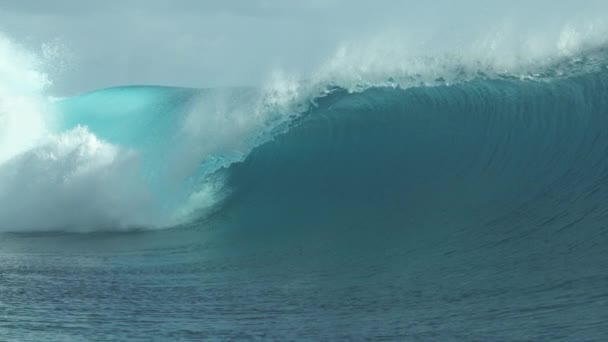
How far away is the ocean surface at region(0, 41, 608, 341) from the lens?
9.01 m

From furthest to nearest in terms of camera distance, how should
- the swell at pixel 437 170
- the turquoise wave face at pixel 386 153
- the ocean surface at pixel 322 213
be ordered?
the turquoise wave face at pixel 386 153 < the swell at pixel 437 170 < the ocean surface at pixel 322 213

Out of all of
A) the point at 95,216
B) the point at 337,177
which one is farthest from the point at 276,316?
the point at 95,216

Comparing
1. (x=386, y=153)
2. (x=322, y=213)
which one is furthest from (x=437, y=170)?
(x=322, y=213)

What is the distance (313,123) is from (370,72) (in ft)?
5.01

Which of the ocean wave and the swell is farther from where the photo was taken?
the ocean wave

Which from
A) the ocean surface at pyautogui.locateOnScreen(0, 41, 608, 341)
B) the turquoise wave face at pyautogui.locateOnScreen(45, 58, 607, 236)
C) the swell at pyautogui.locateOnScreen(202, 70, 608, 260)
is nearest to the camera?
the ocean surface at pyautogui.locateOnScreen(0, 41, 608, 341)

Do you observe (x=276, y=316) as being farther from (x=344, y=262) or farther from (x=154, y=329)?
(x=344, y=262)

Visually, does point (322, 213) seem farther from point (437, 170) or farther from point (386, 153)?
point (386, 153)

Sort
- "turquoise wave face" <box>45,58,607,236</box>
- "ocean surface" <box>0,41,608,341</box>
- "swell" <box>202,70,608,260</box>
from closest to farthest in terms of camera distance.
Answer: "ocean surface" <box>0,41,608,341</box> < "swell" <box>202,70,608,260</box> < "turquoise wave face" <box>45,58,607,236</box>

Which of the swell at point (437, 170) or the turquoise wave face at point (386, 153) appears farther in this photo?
the turquoise wave face at point (386, 153)

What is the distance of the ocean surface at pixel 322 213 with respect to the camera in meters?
9.01

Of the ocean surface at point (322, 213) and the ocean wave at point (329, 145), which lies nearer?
the ocean surface at point (322, 213)

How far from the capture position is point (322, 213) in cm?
1509

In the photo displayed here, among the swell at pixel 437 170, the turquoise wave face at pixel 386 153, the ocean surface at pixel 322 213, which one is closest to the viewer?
the ocean surface at pixel 322 213
